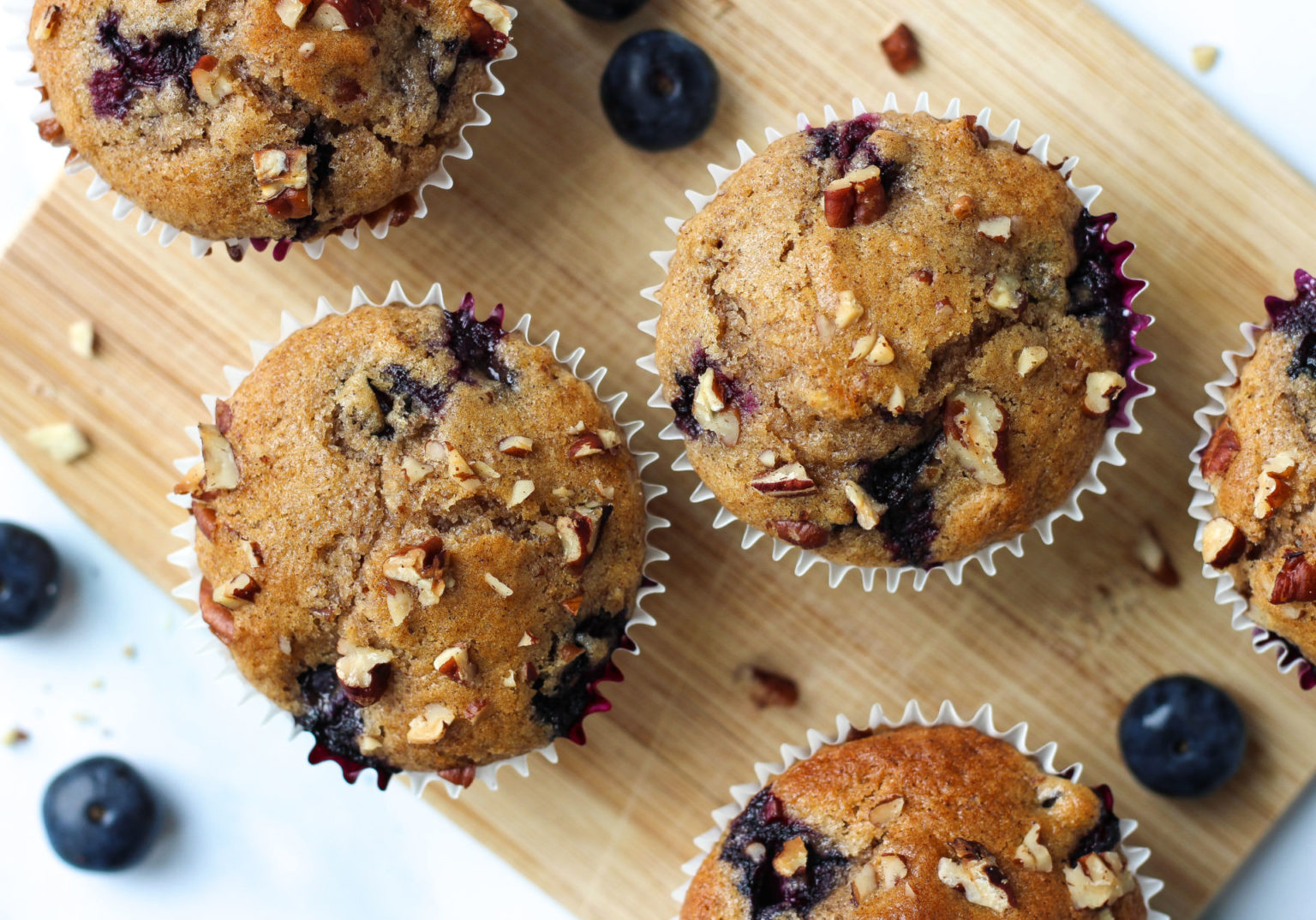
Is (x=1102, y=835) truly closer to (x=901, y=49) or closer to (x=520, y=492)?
(x=520, y=492)

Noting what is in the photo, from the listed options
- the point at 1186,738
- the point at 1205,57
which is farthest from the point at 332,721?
the point at 1205,57

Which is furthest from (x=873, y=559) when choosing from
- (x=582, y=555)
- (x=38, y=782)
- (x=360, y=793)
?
(x=38, y=782)

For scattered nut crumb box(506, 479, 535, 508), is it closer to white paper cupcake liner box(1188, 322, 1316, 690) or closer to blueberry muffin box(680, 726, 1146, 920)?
blueberry muffin box(680, 726, 1146, 920)

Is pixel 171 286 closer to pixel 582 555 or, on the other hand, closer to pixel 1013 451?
pixel 582 555

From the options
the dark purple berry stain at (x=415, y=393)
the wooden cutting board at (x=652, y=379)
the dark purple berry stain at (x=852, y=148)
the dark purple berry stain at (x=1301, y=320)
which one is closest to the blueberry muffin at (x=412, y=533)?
the dark purple berry stain at (x=415, y=393)

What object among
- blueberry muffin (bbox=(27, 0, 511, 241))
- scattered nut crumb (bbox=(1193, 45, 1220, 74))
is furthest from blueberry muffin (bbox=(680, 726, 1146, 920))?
scattered nut crumb (bbox=(1193, 45, 1220, 74))

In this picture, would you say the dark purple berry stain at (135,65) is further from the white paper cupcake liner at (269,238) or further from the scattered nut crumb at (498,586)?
the scattered nut crumb at (498,586)
